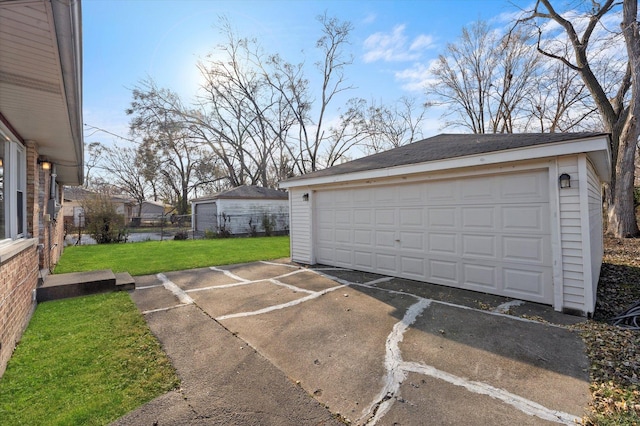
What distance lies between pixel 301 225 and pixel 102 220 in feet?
35.8

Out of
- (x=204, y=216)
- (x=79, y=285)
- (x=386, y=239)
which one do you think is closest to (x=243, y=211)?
(x=204, y=216)

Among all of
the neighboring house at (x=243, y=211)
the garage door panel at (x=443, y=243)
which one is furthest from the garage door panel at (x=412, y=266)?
the neighboring house at (x=243, y=211)

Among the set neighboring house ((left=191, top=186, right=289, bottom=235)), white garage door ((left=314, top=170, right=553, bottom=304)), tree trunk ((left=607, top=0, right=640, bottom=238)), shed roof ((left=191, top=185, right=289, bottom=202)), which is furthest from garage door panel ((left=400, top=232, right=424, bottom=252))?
shed roof ((left=191, top=185, right=289, bottom=202))

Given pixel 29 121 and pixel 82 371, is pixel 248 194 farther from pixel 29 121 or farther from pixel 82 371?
pixel 82 371

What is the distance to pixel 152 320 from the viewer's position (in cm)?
411

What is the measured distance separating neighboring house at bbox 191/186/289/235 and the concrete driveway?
13.5 metres

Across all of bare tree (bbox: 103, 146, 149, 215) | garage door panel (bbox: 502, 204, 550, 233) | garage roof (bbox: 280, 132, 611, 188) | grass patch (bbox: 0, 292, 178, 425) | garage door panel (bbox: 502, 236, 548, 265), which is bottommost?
grass patch (bbox: 0, 292, 178, 425)

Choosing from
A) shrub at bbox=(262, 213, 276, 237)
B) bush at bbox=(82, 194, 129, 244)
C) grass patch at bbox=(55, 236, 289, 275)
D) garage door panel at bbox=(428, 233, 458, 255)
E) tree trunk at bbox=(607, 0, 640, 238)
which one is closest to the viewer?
garage door panel at bbox=(428, 233, 458, 255)

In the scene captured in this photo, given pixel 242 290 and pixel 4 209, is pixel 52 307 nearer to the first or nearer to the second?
pixel 4 209

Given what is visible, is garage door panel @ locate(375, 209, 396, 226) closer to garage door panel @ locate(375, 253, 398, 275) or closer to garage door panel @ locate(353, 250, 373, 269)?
garage door panel @ locate(375, 253, 398, 275)

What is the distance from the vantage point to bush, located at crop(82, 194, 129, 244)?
1338 centimetres

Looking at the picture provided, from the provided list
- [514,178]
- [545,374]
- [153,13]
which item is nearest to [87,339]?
[545,374]

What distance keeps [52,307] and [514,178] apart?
7.83 metres

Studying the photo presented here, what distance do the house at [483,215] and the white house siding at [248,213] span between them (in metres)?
12.3
